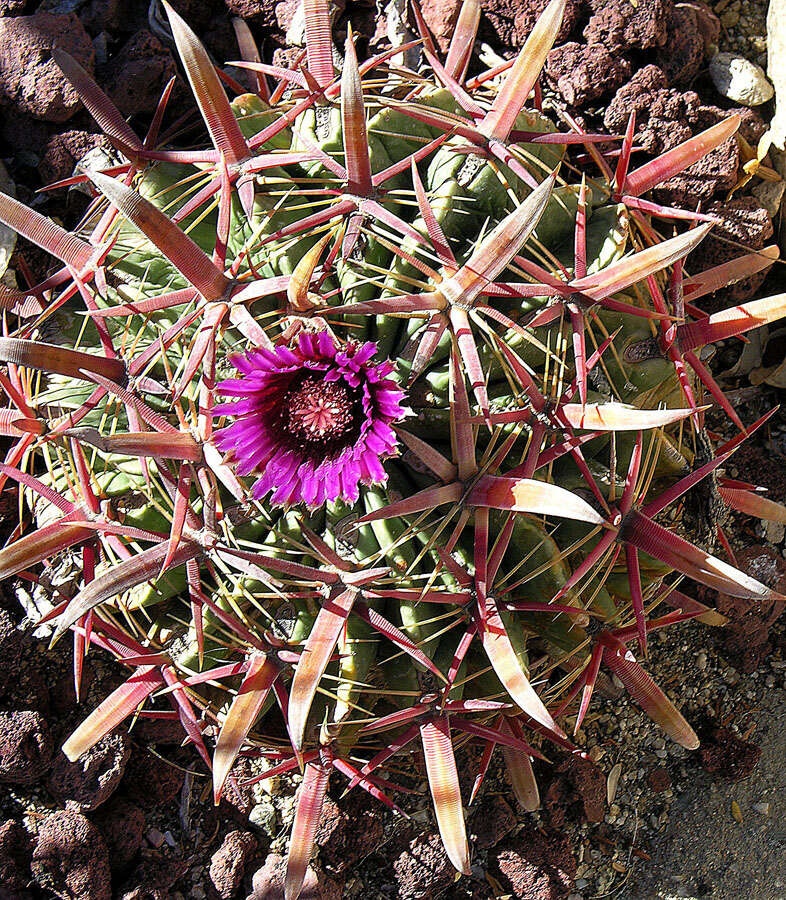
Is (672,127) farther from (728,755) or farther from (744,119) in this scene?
(728,755)

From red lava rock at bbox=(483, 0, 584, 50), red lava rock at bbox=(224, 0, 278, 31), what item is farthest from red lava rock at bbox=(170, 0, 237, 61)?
red lava rock at bbox=(483, 0, 584, 50)

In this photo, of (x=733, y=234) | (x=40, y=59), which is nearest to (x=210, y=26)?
(x=40, y=59)

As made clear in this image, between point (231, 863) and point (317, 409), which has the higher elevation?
point (317, 409)

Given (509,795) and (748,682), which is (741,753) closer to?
(748,682)

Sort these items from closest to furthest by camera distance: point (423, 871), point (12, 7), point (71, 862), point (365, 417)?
point (365, 417) → point (71, 862) → point (423, 871) → point (12, 7)

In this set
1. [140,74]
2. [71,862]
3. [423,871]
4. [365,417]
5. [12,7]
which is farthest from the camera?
[12,7]

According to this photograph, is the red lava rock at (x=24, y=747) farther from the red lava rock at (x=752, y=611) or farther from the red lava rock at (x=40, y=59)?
the red lava rock at (x=752, y=611)

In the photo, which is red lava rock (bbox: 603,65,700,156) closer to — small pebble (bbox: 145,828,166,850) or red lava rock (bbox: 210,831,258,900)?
red lava rock (bbox: 210,831,258,900)
